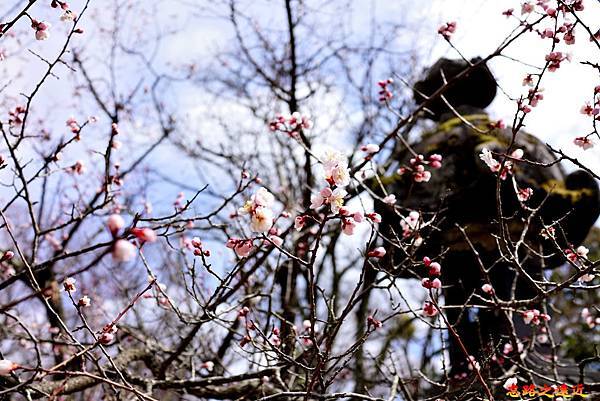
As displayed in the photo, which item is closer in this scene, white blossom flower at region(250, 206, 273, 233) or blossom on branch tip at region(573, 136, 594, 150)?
white blossom flower at region(250, 206, 273, 233)

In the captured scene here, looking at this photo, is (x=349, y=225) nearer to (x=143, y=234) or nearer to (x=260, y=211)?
(x=260, y=211)

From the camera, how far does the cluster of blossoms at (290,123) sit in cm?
318

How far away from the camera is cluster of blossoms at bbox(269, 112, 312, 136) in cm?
318

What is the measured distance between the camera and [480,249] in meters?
3.22

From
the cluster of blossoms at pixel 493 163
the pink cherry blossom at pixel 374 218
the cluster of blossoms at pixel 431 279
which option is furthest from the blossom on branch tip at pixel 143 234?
the cluster of blossoms at pixel 493 163

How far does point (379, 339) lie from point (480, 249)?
16.5 feet

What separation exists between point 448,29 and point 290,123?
104 cm

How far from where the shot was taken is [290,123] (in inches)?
126

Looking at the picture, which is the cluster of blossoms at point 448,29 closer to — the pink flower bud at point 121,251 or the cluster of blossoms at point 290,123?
the cluster of blossoms at point 290,123

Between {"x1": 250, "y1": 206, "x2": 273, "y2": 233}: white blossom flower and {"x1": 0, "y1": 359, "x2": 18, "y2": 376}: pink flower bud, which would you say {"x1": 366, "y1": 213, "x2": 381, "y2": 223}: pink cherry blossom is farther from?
{"x1": 0, "y1": 359, "x2": 18, "y2": 376}: pink flower bud

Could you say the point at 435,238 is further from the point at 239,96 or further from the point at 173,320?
the point at 239,96

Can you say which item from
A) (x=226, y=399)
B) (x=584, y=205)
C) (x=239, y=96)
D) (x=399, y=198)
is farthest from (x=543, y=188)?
(x=239, y=96)

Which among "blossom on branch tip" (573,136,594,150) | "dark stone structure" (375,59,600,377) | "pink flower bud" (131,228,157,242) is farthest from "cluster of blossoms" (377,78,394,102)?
"pink flower bud" (131,228,157,242)

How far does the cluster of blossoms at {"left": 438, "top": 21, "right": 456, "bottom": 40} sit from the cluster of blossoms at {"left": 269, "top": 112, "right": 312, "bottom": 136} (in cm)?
92
